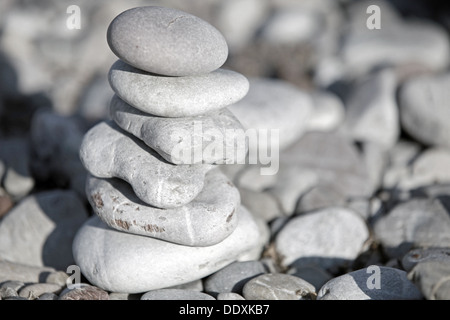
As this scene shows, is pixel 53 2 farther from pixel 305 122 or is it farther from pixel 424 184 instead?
pixel 424 184

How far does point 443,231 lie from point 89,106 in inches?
200

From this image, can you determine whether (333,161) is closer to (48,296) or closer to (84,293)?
(84,293)

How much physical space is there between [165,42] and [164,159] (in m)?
0.94

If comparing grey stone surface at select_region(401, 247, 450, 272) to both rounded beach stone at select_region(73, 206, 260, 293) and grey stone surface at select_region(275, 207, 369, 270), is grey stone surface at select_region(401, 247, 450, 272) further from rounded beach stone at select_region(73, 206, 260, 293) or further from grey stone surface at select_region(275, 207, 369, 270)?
rounded beach stone at select_region(73, 206, 260, 293)

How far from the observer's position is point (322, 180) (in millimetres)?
5863

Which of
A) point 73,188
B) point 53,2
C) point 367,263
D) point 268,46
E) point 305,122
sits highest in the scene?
point 53,2

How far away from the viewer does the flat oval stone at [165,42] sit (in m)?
3.64

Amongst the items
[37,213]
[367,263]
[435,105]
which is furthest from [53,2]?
[367,263]

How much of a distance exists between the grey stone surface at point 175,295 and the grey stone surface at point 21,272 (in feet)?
3.32

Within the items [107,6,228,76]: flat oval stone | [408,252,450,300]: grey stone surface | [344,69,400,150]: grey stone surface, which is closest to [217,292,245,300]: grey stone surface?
[408,252,450,300]: grey stone surface

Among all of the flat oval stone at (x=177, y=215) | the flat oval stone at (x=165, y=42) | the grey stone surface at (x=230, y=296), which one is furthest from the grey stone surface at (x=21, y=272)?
the flat oval stone at (x=165, y=42)

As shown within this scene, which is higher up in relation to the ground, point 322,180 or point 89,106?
point 89,106

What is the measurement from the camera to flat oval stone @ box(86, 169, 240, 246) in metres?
3.87

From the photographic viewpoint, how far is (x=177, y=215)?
3.91 m
